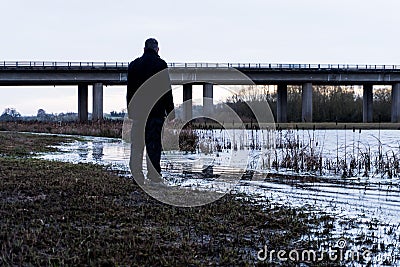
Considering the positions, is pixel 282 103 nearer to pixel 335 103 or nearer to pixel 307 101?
pixel 307 101

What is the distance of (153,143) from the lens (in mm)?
9664

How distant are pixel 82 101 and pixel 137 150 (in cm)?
6284

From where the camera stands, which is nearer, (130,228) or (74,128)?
(130,228)

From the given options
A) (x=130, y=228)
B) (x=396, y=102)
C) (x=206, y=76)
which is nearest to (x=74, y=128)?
(x=206, y=76)

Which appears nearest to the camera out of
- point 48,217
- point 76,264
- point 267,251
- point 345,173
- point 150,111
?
point 76,264

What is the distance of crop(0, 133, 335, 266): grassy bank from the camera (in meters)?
4.68

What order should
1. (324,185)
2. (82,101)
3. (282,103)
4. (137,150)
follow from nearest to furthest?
1. (137,150)
2. (324,185)
3. (82,101)
4. (282,103)

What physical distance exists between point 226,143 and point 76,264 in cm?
1916

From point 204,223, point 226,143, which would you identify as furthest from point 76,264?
point 226,143

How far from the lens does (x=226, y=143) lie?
23.4m

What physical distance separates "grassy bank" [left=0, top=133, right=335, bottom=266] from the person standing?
949 millimetres

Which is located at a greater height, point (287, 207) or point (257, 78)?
point (257, 78)

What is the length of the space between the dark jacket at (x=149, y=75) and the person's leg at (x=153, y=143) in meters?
0.13

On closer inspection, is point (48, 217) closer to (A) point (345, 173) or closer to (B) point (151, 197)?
(B) point (151, 197)
